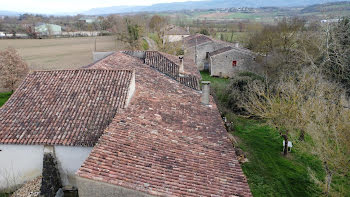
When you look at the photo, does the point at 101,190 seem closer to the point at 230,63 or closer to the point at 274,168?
the point at 274,168

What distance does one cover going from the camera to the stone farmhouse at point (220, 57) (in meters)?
38.6

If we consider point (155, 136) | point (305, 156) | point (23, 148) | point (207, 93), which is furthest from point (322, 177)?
point (23, 148)

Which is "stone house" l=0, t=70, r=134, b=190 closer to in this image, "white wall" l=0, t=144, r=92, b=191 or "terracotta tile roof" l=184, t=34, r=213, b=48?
"white wall" l=0, t=144, r=92, b=191

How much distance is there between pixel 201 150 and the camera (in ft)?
32.6

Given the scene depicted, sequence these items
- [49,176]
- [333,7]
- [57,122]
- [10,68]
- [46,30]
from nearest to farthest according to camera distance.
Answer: [49,176], [57,122], [10,68], [333,7], [46,30]

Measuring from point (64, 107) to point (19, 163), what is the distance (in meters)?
2.99

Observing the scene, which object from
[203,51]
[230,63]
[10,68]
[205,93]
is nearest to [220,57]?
[230,63]

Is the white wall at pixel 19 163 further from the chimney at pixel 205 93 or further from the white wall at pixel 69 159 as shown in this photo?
the chimney at pixel 205 93

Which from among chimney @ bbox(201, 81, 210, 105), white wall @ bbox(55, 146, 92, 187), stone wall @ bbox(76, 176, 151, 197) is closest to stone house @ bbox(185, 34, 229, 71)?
chimney @ bbox(201, 81, 210, 105)

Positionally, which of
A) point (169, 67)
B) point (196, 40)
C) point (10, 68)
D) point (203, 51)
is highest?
point (196, 40)

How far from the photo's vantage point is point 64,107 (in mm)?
11852

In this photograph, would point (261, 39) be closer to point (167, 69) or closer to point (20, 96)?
point (167, 69)

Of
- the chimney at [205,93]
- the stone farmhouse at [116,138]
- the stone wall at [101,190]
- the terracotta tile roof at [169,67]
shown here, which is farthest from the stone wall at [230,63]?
the stone wall at [101,190]

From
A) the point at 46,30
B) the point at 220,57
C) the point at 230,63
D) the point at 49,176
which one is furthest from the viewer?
the point at 46,30
